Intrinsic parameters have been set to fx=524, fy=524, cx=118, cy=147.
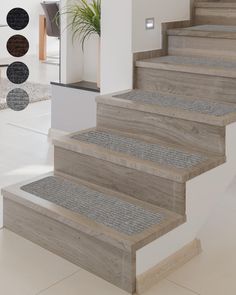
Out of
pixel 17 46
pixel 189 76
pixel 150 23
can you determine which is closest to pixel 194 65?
pixel 189 76

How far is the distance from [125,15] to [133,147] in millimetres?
967

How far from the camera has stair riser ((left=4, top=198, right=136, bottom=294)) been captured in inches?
83.5

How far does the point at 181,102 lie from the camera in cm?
282

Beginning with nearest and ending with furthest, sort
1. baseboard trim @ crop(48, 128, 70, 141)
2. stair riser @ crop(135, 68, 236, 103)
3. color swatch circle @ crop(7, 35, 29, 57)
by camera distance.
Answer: stair riser @ crop(135, 68, 236, 103), baseboard trim @ crop(48, 128, 70, 141), color swatch circle @ crop(7, 35, 29, 57)

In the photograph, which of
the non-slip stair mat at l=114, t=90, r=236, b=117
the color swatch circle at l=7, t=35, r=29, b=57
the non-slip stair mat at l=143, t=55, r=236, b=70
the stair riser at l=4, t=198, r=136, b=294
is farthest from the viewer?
the color swatch circle at l=7, t=35, r=29, b=57

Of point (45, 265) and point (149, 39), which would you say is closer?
point (45, 265)

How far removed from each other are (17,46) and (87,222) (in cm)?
374

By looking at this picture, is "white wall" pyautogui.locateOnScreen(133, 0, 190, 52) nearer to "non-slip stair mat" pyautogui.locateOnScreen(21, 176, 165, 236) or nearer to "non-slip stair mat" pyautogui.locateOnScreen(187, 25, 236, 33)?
"non-slip stair mat" pyautogui.locateOnScreen(187, 25, 236, 33)

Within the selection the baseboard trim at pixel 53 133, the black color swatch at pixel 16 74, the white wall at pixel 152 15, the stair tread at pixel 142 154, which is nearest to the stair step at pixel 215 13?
the white wall at pixel 152 15

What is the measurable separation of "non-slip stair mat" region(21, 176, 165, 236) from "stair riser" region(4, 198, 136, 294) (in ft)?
0.29

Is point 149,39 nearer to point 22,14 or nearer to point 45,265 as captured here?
point 45,265

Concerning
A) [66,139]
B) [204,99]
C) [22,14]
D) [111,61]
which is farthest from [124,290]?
[22,14]

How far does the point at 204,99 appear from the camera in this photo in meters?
2.90

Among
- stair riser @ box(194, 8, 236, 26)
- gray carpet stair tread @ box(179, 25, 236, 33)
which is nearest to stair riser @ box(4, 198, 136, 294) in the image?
gray carpet stair tread @ box(179, 25, 236, 33)
